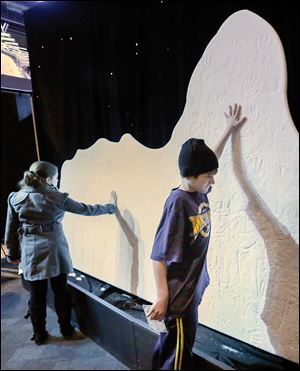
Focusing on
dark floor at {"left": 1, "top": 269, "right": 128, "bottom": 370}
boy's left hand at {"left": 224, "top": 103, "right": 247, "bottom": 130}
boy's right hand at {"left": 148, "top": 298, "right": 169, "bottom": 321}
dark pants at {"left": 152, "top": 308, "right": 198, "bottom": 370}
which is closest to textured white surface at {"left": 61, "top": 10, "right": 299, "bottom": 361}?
boy's left hand at {"left": 224, "top": 103, "right": 247, "bottom": 130}

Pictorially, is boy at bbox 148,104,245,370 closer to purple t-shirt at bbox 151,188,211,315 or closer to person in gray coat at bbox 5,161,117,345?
purple t-shirt at bbox 151,188,211,315

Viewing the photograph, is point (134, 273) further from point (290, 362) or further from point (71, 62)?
point (71, 62)

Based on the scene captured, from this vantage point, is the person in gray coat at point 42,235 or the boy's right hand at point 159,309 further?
the person in gray coat at point 42,235

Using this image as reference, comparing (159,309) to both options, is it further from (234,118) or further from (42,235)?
(42,235)

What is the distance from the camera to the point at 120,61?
5.15 feet

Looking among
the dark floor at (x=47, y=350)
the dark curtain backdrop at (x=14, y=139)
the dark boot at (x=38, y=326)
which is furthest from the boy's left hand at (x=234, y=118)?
the dark curtain backdrop at (x=14, y=139)

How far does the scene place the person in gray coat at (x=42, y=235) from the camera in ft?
5.57

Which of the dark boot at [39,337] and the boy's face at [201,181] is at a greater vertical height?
the boy's face at [201,181]

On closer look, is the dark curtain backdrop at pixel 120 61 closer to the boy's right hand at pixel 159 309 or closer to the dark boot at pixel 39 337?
the boy's right hand at pixel 159 309

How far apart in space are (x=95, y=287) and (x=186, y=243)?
3.78 ft

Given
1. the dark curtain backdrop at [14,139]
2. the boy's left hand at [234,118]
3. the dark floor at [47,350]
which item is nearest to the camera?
the boy's left hand at [234,118]

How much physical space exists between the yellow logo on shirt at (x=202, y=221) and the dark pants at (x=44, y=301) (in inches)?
45.6

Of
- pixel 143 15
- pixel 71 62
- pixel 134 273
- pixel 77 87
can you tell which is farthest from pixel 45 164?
pixel 143 15

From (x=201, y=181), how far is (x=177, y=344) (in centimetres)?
59
